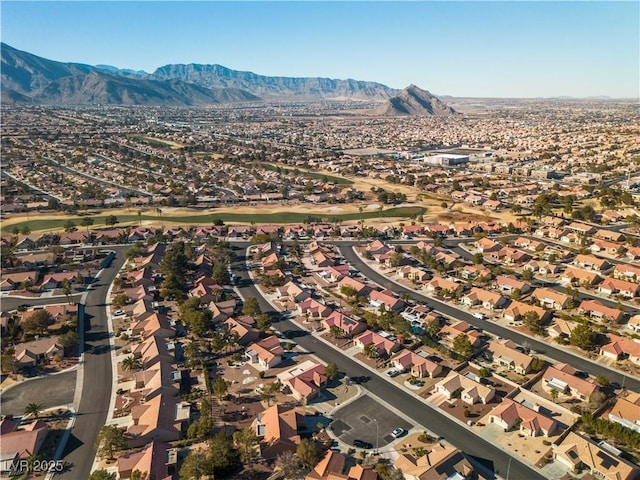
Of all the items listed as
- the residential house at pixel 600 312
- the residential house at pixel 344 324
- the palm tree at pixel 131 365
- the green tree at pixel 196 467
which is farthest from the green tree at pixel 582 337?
the palm tree at pixel 131 365

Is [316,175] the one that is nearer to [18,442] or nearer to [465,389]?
[465,389]

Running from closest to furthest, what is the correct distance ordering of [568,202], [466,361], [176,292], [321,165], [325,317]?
1. [466,361]
2. [325,317]
3. [176,292]
4. [568,202]
5. [321,165]

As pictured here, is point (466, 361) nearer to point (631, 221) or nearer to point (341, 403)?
point (341, 403)

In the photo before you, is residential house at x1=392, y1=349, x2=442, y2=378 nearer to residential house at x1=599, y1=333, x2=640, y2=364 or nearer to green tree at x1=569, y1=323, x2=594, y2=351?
green tree at x1=569, y1=323, x2=594, y2=351

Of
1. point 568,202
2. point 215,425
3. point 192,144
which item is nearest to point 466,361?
point 215,425

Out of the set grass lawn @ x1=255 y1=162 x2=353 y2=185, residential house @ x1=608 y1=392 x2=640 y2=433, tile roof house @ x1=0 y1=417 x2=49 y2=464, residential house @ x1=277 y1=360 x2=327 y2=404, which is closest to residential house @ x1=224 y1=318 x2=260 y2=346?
residential house @ x1=277 y1=360 x2=327 y2=404

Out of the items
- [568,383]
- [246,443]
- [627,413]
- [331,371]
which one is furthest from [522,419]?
[246,443]

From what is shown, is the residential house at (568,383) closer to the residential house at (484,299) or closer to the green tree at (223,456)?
the residential house at (484,299)

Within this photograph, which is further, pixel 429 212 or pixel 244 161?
pixel 244 161
